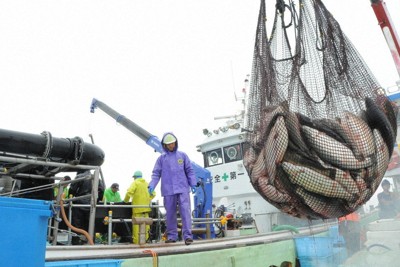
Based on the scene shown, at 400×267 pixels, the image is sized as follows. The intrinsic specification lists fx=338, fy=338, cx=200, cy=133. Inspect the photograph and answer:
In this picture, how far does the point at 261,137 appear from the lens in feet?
7.64

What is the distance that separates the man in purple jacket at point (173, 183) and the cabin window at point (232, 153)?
23.4ft

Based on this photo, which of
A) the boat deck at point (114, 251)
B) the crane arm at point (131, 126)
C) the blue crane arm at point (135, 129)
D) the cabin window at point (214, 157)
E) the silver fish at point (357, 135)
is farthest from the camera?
the cabin window at point (214, 157)

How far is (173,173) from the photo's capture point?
4.78 meters

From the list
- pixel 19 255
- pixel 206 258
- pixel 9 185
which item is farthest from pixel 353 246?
pixel 9 185

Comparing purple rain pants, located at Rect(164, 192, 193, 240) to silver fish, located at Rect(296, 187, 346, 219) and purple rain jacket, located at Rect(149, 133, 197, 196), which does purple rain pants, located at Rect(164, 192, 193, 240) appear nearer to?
purple rain jacket, located at Rect(149, 133, 197, 196)

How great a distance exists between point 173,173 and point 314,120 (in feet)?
9.24

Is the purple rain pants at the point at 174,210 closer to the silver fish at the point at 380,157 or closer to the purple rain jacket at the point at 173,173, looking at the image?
the purple rain jacket at the point at 173,173

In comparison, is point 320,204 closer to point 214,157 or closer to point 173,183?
point 173,183

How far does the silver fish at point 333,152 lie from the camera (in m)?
2.06

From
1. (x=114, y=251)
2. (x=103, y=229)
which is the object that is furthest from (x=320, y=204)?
(x=103, y=229)

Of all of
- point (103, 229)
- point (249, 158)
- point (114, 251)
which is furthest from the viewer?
point (103, 229)

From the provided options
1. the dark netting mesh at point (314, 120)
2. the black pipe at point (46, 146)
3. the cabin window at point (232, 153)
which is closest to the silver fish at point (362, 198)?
the dark netting mesh at point (314, 120)

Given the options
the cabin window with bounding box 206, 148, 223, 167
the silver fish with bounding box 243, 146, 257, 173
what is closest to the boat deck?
the silver fish with bounding box 243, 146, 257, 173

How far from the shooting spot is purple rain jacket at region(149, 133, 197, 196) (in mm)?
4738
